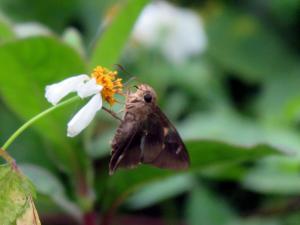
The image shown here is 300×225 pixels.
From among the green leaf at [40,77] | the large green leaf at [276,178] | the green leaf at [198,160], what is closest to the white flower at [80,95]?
the green leaf at [40,77]

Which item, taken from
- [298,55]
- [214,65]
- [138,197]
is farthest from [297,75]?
[138,197]

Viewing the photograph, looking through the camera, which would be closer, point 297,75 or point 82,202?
point 82,202

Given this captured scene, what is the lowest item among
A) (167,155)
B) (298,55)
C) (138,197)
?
(138,197)

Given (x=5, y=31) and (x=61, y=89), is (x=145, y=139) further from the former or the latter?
(x=5, y=31)

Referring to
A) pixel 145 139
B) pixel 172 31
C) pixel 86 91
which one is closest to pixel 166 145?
pixel 145 139

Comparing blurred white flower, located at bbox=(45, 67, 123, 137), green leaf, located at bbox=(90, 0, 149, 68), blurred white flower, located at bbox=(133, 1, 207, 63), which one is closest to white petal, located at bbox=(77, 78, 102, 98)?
blurred white flower, located at bbox=(45, 67, 123, 137)

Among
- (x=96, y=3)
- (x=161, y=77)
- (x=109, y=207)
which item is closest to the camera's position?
(x=109, y=207)

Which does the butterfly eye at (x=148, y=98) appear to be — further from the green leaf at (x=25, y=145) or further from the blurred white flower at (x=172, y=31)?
the blurred white flower at (x=172, y=31)

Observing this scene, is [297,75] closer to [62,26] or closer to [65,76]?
[62,26]
